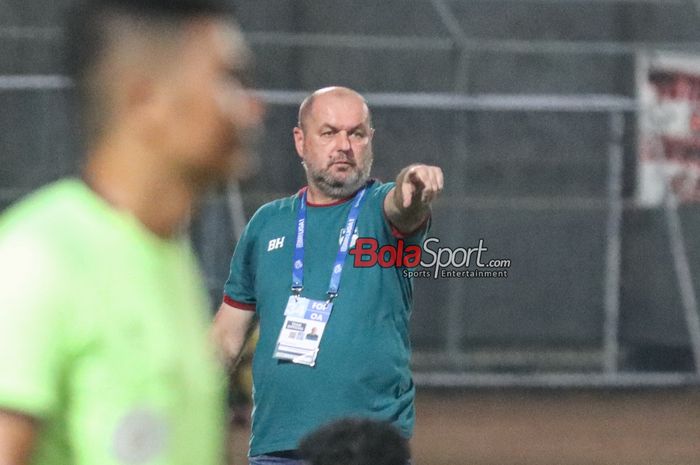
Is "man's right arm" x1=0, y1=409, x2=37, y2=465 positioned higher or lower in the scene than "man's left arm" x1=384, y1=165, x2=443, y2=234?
lower

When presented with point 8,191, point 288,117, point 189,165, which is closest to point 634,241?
point 288,117

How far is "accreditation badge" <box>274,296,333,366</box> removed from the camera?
16.4 feet

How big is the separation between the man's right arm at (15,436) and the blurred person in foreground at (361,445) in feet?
4.62

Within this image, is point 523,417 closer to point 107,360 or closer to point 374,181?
point 374,181

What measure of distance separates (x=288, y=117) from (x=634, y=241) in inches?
131

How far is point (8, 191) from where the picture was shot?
501 inches

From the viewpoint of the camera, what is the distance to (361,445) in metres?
3.19

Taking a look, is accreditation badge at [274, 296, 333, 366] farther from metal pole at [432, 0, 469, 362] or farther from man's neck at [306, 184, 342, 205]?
metal pole at [432, 0, 469, 362]

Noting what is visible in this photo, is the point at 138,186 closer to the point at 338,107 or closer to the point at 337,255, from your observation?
the point at 337,255

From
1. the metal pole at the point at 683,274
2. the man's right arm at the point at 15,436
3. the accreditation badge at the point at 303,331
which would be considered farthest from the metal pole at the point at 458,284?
the man's right arm at the point at 15,436

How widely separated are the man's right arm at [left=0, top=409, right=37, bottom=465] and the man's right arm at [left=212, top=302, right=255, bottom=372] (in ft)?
11.0

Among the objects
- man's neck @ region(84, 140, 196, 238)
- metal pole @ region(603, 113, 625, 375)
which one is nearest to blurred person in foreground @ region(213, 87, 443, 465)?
man's neck @ region(84, 140, 196, 238)

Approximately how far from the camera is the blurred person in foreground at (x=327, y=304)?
500 centimetres

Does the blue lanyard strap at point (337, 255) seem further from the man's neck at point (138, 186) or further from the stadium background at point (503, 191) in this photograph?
the stadium background at point (503, 191)
